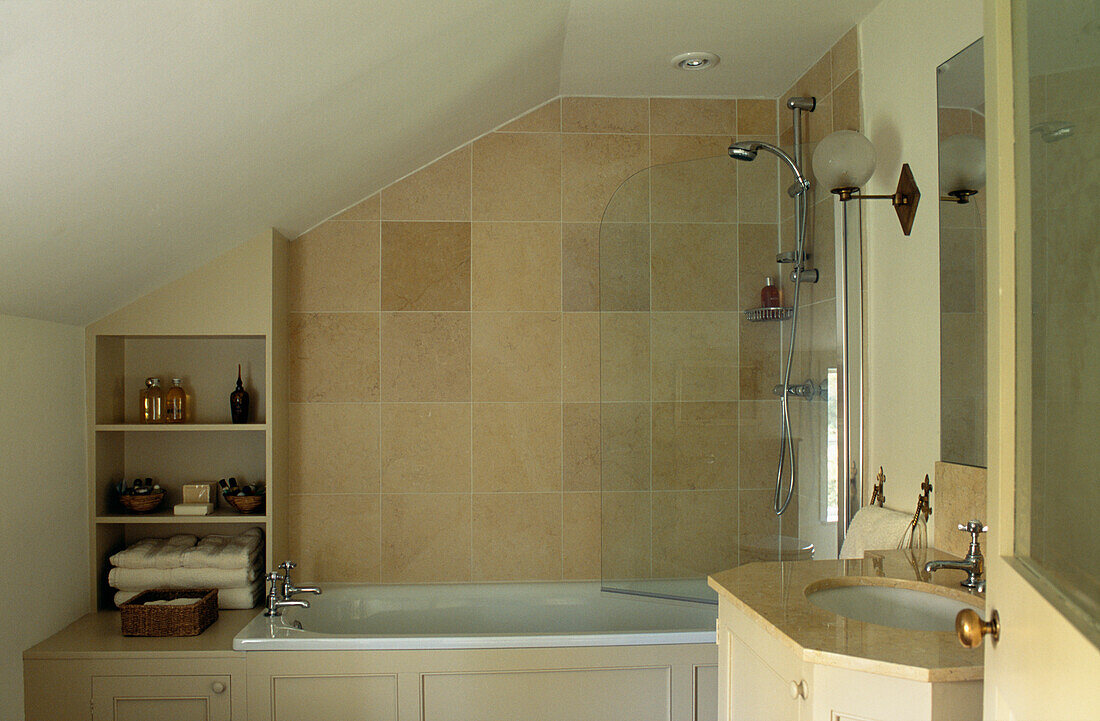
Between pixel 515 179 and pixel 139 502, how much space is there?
74.5 inches

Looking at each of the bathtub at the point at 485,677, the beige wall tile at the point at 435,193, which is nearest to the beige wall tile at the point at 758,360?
the bathtub at the point at 485,677

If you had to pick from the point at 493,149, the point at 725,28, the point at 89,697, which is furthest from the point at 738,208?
the point at 89,697

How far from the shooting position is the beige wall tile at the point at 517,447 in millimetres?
3381

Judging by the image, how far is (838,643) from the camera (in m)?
1.38

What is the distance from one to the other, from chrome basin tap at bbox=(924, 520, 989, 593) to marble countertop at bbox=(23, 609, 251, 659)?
6.67ft

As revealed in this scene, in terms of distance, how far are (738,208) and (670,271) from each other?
0.29 metres

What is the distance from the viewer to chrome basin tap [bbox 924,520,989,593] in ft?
5.57

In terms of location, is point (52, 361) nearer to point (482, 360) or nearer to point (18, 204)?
point (18, 204)

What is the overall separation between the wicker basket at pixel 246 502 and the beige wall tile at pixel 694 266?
1680 mm

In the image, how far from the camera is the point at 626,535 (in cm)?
279

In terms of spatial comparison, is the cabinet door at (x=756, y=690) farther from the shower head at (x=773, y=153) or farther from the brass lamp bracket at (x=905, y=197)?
the shower head at (x=773, y=153)

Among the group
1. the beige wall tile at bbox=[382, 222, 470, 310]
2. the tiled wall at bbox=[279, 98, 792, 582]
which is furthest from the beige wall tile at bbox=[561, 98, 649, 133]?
the beige wall tile at bbox=[382, 222, 470, 310]

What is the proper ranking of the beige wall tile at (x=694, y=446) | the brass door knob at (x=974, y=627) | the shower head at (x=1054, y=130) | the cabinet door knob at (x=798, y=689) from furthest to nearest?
1. the beige wall tile at (x=694, y=446)
2. the cabinet door knob at (x=798, y=689)
3. the brass door knob at (x=974, y=627)
4. the shower head at (x=1054, y=130)

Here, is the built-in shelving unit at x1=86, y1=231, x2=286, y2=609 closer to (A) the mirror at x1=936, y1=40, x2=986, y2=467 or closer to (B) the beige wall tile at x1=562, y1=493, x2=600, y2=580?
(B) the beige wall tile at x1=562, y1=493, x2=600, y2=580
